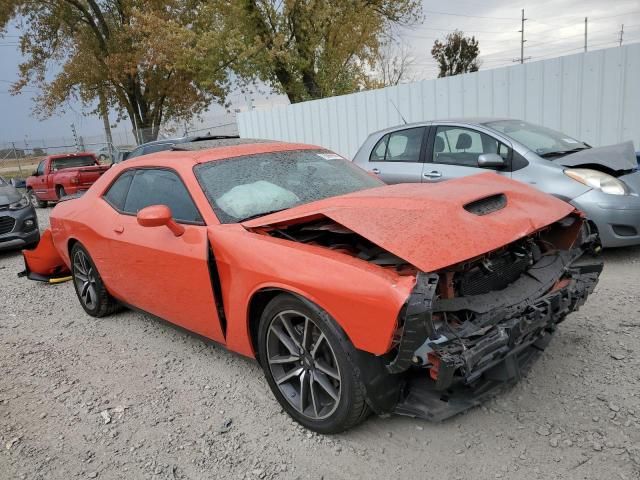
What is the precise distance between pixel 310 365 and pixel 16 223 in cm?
763

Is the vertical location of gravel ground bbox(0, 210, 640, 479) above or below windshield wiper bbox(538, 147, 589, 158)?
below

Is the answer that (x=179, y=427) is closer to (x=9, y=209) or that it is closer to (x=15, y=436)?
(x=15, y=436)

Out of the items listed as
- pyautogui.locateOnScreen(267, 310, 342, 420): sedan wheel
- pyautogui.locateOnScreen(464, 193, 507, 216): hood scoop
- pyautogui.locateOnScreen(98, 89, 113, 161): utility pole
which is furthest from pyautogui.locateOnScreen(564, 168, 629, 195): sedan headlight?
pyautogui.locateOnScreen(98, 89, 113, 161): utility pole

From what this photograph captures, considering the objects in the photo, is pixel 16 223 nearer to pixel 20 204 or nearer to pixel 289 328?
pixel 20 204

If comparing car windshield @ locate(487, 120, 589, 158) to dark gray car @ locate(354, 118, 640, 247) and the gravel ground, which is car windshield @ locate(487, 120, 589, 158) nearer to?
dark gray car @ locate(354, 118, 640, 247)

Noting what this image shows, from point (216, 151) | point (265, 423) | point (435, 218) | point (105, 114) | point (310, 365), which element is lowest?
point (265, 423)

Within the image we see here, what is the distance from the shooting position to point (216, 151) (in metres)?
3.75

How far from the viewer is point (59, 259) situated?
612 cm

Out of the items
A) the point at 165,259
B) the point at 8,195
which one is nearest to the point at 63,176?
the point at 8,195

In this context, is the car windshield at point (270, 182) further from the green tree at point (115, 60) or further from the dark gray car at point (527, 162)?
the green tree at point (115, 60)

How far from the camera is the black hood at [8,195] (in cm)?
837

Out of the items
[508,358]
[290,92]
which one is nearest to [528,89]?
[508,358]

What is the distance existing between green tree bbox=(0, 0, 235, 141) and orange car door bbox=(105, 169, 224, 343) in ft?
60.6

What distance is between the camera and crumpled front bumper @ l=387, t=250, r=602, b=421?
2164 mm
